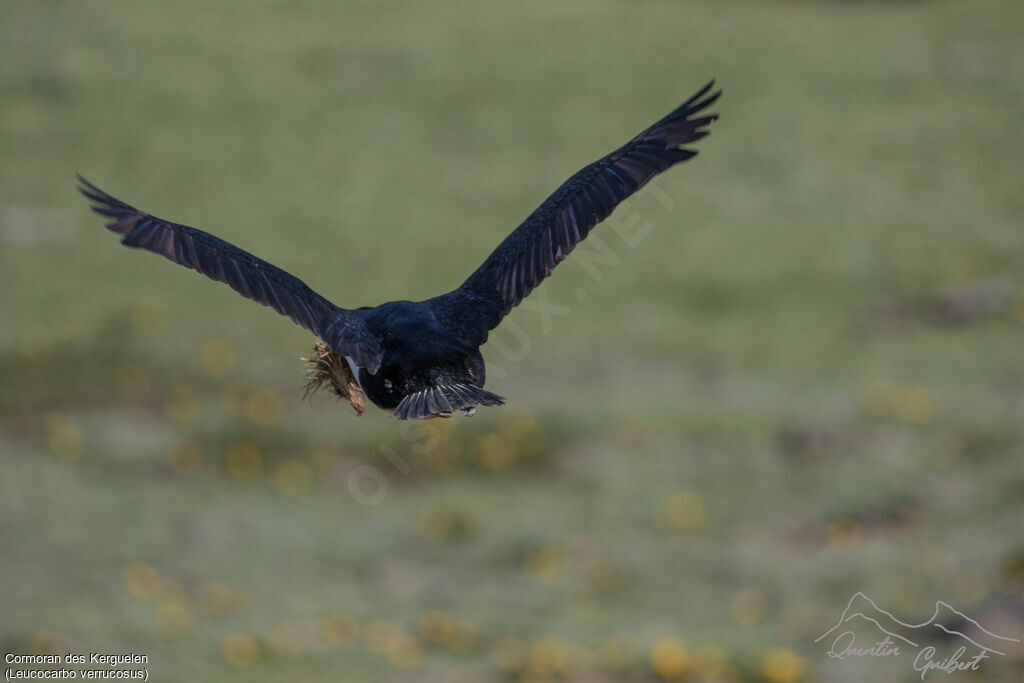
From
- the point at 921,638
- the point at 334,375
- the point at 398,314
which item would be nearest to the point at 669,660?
the point at 921,638

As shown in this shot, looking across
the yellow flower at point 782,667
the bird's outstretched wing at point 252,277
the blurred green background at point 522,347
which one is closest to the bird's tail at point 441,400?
the bird's outstretched wing at point 252,277

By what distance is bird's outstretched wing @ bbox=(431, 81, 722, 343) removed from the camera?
727cm

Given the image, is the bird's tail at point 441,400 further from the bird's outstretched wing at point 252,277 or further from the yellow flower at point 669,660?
the yellow flower at point 669,660

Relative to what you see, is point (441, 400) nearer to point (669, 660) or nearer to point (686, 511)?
point (669, 660)

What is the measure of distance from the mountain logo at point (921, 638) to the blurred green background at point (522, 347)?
21 cm

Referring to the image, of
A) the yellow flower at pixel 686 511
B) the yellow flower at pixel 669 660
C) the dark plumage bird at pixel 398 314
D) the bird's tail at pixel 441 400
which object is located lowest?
the bird's tail at pixel 441 400

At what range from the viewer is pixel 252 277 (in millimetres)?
6738

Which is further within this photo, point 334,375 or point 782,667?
point 782,667

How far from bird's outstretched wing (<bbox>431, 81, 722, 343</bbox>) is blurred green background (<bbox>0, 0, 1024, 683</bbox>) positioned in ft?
20.3

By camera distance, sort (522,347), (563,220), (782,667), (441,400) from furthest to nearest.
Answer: (522,347)
(782,667)
(563,220)
(441,400)

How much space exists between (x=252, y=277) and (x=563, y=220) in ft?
6.48

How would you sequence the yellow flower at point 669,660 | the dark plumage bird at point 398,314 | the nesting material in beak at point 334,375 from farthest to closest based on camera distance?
the yellow flower at point 669,660 → the nesting material in beak at point 334,375 → the dark plumage bird at point 398,314

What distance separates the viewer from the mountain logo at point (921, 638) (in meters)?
12.6

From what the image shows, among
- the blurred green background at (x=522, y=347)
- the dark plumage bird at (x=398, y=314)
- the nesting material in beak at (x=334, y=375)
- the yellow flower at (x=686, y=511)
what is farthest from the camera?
the yellow flower at (x=686, y=511)
